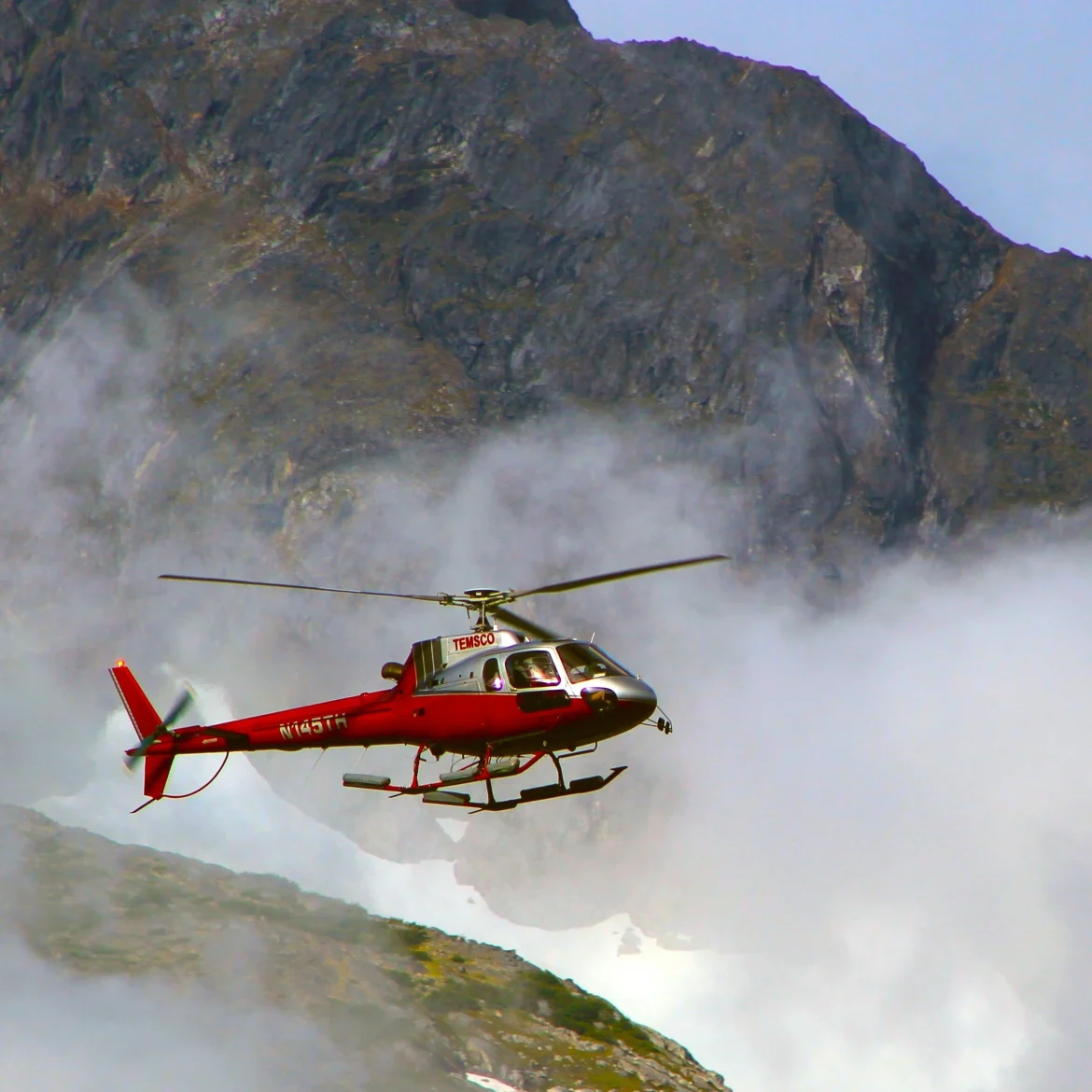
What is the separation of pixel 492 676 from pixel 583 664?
124 inches

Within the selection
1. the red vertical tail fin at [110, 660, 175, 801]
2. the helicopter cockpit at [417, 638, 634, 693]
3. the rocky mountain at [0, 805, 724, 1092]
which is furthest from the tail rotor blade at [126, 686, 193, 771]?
the rocky mountain at [0, 805, 724, 1092]

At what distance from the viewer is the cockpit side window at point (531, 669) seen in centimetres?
5547

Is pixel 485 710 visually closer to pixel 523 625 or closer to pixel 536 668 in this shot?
pixel 536 668

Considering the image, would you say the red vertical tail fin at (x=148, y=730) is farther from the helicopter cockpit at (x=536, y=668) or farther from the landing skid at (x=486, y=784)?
the helicopter cockpit at (x=536, y=668)

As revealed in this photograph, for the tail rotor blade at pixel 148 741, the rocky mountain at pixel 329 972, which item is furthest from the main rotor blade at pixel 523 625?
the rocky mountain at pixel 329 972

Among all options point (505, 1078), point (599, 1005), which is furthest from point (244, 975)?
point (599, 1005)

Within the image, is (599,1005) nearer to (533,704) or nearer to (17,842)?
(17,842)

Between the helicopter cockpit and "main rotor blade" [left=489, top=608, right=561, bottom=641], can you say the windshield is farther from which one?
"main rotor blade" [left=489, top=608, right=561, bottom=641]

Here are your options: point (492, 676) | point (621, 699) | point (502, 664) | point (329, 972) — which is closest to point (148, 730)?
point (492, 676)

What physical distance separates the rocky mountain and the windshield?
83.9 meters

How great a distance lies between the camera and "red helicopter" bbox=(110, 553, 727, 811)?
54875mm

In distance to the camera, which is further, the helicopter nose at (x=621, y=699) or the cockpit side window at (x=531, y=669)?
the cockpit side window at (x=531, y=669)

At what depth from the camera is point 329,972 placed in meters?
148

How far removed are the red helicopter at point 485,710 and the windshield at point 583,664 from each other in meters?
0.03
